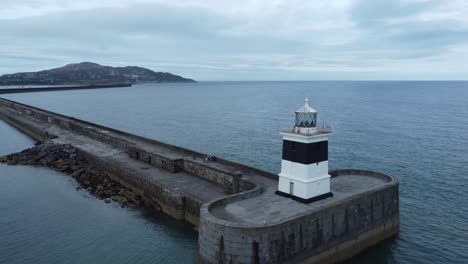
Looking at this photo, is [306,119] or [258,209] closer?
[258,209]

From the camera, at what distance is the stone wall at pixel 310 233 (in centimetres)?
1471

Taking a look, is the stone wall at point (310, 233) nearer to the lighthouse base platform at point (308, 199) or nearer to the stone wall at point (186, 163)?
the lighthouse base platform at point (308, 199)

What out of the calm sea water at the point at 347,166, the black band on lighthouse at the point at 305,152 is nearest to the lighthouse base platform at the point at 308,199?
the black band on lighthouse at the point at 305,152

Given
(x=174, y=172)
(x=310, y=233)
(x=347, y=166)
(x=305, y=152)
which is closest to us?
(x=310, y=233)

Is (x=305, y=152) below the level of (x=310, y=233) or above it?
above

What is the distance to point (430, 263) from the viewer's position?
18.0 metres

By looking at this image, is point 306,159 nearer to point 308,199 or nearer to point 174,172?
point 308,199

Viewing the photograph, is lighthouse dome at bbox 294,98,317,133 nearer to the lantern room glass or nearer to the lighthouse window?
the lantern room glass

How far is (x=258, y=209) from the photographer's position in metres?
17.3

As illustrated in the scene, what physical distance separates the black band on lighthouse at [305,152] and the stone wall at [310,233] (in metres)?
2.26

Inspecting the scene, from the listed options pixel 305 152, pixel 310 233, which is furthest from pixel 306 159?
pixel 310 233

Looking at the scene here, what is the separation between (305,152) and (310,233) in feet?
11.8

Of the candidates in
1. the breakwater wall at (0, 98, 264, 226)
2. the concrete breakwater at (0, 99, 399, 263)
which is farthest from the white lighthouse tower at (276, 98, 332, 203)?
the breakwater wall at (0, 98, 264, 226)

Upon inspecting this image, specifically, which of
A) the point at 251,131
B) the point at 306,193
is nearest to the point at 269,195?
the point at 306,193
